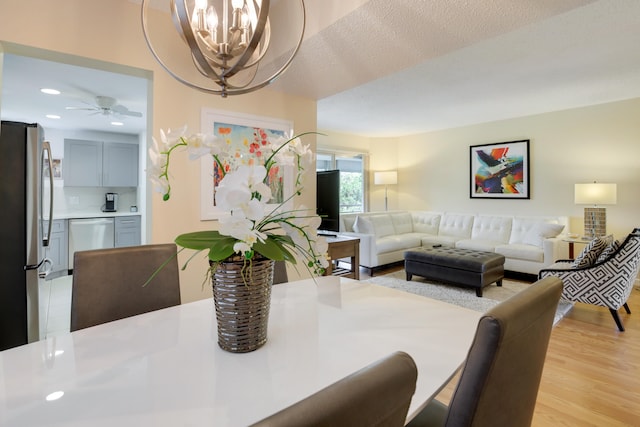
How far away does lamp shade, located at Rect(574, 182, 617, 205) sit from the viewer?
157 inches

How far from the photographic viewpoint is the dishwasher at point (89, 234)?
480 centimetres

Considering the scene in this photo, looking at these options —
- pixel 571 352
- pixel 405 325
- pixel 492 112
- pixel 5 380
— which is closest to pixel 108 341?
pixel 5 380

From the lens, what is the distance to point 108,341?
3.44ft

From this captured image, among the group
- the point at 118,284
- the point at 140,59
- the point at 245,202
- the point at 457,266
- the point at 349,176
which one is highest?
the point at 140,59

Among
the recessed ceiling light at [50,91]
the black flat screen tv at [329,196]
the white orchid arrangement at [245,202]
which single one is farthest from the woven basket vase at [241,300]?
the recessed ceiling light at [50,91]

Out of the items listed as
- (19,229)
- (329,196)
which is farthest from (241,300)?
(329,196)

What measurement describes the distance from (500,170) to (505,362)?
18.1ft

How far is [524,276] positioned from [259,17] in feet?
16.1

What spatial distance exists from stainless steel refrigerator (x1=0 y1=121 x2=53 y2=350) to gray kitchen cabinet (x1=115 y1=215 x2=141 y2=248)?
3.40 m

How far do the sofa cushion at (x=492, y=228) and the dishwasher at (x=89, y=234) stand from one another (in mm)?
5880

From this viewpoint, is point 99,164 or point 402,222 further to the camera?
point 402,222

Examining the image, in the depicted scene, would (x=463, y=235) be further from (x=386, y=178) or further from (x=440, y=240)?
(x=386, y=178)

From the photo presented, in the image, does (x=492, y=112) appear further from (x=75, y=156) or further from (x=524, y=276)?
(x=75, y=156)

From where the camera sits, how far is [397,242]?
5.25 metres
